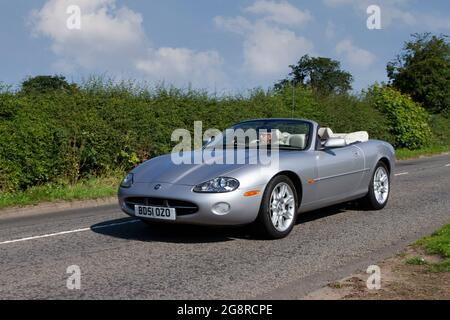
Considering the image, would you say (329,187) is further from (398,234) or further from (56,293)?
(56,293)

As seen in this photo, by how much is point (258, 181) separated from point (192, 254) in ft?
3.61

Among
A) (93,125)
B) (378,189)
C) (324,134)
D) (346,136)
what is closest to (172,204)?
(324,134)

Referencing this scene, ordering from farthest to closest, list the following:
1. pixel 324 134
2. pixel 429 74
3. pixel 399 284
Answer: pixel 429 74 < pixel 324 134 < pixel 399 284

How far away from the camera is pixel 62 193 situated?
447 inches

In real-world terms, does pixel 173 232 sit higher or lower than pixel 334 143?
lower

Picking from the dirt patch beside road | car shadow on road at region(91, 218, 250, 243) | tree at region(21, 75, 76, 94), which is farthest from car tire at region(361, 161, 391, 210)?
tree at region(21, 75, 76, 94)

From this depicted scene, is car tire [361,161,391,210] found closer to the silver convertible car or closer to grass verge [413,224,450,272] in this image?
the silver convertible car

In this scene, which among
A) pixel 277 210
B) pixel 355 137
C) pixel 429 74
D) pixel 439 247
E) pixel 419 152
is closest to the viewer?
pixel 439 247

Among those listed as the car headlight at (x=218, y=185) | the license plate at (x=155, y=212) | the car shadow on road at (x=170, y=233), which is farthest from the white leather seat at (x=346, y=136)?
the license plate at (x=155, y=212)

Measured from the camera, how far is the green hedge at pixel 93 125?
37.1 ft

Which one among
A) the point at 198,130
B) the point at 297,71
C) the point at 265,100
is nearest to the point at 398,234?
the point at 198,130

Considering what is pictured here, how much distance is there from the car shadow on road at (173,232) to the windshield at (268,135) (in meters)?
1.15

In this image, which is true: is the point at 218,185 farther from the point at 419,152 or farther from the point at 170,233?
the point at 419,152
